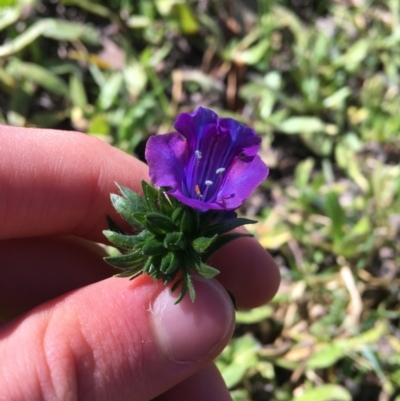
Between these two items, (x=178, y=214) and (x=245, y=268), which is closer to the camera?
(x=178, y=214)

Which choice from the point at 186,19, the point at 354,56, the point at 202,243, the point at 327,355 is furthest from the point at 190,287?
the point at 354,56

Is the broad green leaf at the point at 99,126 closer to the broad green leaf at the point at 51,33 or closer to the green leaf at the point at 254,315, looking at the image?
the broad green leaf at the point at 51,33

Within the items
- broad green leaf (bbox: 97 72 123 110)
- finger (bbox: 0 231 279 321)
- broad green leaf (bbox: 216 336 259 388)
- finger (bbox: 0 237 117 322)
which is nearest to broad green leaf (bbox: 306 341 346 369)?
broad green leaf (bbox: 216 336 259 388)

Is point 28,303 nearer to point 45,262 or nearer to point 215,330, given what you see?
point 45,262

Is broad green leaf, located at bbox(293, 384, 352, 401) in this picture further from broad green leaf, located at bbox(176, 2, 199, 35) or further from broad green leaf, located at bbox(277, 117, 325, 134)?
broad green leaf, located at bbox(176, 2, 199, 35)

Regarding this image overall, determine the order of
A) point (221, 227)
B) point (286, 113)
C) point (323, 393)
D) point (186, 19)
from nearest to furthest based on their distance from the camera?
point (221, 227)
point (323, 393)
point (286, 113)
point (186, 19)

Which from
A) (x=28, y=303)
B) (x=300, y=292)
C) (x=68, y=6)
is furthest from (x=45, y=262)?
(x=68, y=6)

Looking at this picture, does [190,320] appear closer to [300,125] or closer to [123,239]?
[123,239]
